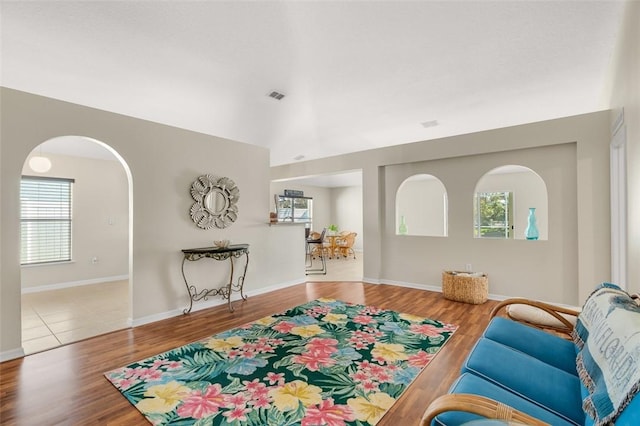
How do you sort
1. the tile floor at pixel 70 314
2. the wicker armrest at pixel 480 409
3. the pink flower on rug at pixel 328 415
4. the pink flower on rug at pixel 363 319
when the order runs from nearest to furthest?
the wicker armrest at pixel 480 409
the pink flower on rug at pixel 328 415
the tile floor at pixel 70 314
the pink flower on rug at pixel 363 319

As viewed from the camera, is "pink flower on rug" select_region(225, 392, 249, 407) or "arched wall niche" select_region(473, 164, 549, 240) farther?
"arched wall niche" select_region(473, 164, 549, 240)

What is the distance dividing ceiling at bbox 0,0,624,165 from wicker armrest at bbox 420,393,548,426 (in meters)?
2.58

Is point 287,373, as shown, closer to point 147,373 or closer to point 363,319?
point 147,373

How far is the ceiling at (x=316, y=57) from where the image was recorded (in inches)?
90.4

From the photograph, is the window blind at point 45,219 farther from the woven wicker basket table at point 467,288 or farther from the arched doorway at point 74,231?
the woven wicker basket table at point 467,288

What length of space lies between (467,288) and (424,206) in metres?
5.98

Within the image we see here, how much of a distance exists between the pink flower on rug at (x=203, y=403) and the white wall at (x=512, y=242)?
3783mm

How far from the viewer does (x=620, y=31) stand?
246 centimetres

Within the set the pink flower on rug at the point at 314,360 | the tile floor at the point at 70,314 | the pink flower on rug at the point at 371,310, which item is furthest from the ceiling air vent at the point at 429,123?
the tile floor at the point at 70,314

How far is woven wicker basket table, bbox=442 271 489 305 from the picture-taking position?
409cm

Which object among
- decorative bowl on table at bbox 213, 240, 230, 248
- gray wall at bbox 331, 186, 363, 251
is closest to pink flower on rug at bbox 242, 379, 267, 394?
decorative bowl on table at bbox 213, 240, 230, 248

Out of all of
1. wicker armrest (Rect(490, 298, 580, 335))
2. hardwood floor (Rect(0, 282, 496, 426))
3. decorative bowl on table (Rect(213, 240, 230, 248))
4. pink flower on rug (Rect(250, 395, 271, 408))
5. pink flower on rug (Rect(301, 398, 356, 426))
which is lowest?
hardwood floor (Rect(0, 282, 496, 426))

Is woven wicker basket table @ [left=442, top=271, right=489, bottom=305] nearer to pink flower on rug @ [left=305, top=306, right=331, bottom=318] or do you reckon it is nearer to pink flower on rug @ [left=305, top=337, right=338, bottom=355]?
pink flower on rug @ [left=305, top=306, right=331, bottom=318]

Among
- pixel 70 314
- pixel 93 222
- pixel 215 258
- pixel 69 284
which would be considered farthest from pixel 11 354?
pixel 93 222
